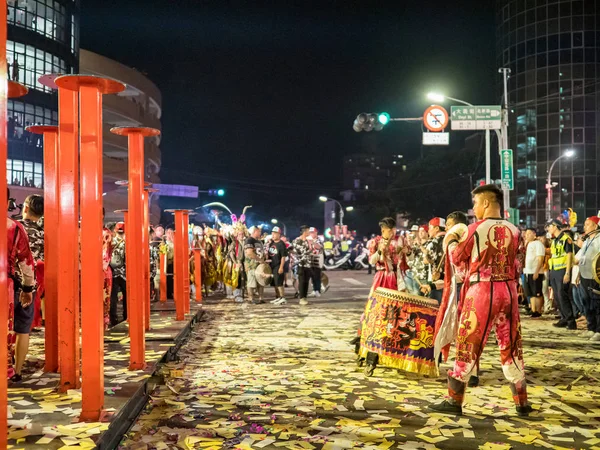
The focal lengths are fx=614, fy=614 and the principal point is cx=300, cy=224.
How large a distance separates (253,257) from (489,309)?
11.7 meters

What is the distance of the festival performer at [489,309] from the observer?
5.80 meters

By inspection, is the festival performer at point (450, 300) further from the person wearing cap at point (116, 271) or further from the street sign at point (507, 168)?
the street sign at point (507, 168)

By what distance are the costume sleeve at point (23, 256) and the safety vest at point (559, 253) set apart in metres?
9.57

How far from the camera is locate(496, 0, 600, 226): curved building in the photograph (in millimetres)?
53906

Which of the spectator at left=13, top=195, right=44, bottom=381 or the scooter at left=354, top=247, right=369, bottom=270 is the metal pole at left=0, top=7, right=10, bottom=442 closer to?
the spectator at left=13, top=195, right=44, bottom=381

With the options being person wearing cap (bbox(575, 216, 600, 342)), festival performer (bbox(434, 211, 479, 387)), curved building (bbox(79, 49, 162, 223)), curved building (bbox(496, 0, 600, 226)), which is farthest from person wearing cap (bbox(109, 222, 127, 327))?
curved building (bbox(496, 0, 600, 226))

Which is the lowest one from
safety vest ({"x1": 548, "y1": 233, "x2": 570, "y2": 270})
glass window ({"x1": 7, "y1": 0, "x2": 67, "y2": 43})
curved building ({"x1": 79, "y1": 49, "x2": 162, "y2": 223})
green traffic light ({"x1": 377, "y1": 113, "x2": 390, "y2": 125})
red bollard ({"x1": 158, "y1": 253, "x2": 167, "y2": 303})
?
red bollard ({"x1": 158, "y1": 253, "x2": 167, "y2": 303})

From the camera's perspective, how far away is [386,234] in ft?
27.7

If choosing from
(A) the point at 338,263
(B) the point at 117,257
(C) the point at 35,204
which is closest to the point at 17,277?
(C) the point at 35,204

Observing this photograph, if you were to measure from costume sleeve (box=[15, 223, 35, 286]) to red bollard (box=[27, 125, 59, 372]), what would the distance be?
30cm

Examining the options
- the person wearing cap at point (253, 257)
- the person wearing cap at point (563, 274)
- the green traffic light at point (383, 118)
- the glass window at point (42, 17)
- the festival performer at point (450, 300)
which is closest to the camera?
the festival performer at point (450, 300)

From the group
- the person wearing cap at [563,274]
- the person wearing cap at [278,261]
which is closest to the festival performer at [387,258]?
the person wearing cap at [563,274]

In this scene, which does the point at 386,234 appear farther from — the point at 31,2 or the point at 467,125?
the point at 31,2

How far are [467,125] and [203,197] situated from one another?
66294mm
